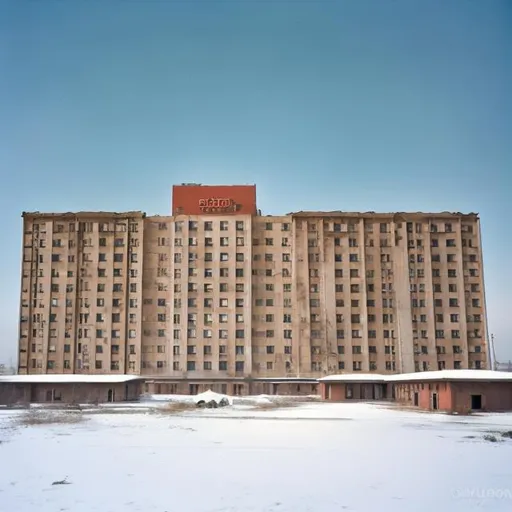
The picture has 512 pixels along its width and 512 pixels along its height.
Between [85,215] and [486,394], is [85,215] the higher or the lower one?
the higher one

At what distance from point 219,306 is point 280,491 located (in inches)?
4491

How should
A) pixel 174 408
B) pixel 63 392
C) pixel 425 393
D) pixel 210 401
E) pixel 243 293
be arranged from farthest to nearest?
pixel 243 293
pixel 63 392
pixel 210 401
pixel 174 408
pixel 425 393

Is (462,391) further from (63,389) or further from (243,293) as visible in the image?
(243,293)

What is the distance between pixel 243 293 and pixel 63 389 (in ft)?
173

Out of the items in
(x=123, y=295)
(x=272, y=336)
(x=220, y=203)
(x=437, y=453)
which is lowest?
(x=437, y=453)

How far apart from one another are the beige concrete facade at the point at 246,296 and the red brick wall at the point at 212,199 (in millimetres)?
2054

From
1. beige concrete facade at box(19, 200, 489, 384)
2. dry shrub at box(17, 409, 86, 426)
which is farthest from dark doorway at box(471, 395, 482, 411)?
beige concrete facade at box(19, 200, 489, 384)

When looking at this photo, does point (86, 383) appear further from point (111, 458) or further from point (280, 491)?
point (280, 491)

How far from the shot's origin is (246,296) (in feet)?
470

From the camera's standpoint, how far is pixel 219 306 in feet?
470

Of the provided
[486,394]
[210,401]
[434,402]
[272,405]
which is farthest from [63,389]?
[486,394]

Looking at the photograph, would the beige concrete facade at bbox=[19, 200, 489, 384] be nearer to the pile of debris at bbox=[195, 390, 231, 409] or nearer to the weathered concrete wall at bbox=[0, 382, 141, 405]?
the weathered concrete wall at bbox=[0, 382, 141, 405]

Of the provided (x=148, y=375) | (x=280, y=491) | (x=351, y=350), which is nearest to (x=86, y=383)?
(x=148, y=375)

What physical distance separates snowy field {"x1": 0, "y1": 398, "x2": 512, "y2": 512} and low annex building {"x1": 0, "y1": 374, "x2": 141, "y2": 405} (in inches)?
1527
